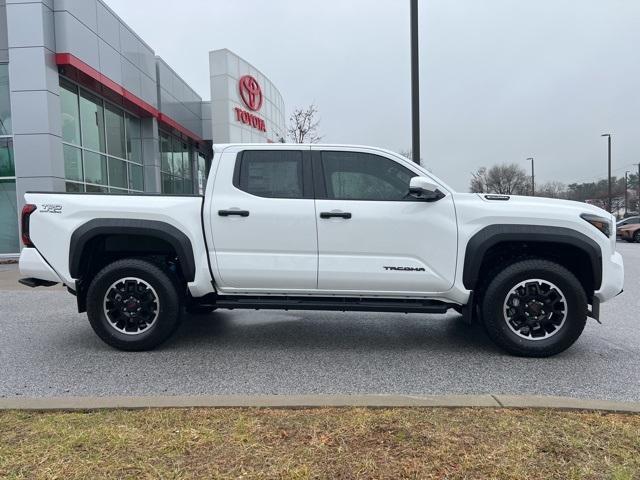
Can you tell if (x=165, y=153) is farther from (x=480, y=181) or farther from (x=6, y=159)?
(x=480, y=181)

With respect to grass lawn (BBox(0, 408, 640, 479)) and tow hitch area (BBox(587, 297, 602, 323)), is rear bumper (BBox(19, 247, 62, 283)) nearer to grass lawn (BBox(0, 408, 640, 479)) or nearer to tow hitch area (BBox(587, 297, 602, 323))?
grass lawn (BBox(0, 408, 640, 479))

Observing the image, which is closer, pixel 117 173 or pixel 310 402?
pixel 310 402

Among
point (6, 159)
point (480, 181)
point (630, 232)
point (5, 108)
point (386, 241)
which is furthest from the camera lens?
point (480, 181)

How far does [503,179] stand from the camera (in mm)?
64875

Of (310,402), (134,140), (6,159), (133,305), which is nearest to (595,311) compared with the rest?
(310,402)

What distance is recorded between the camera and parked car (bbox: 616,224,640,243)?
25.0 m

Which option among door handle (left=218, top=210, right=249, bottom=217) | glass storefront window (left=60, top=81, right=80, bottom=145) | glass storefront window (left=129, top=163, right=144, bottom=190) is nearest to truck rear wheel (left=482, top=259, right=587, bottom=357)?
door handle (left=218, top=210, right=249, bottom=217)

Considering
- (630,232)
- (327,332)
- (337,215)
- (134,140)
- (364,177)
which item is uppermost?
(134,140)

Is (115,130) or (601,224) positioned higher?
(115,130)

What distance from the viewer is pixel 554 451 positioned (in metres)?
2.77

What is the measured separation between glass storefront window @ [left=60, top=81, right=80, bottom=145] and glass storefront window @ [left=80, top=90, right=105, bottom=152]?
0.30 m

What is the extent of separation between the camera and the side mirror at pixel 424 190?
4367 mm

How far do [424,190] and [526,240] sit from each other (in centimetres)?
102

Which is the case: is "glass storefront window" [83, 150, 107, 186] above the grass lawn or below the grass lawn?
above
